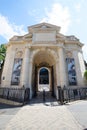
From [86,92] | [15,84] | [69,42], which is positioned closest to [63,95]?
[86,92]

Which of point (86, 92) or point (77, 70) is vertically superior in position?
point (77, 70)

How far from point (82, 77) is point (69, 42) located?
6.19 m

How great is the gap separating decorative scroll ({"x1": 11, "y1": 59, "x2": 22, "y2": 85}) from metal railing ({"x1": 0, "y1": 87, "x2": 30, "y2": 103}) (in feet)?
7.65

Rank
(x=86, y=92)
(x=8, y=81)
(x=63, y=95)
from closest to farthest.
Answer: (x=63, y=95), (x=86, y=92), (x=8, y=81)

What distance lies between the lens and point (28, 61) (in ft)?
54.7

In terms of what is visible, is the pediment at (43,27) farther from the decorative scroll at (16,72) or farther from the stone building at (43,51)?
the decorative scroll at (16,72)

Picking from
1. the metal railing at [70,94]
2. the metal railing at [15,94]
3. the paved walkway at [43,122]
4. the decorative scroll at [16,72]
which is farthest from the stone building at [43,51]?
the paved walkway at [43,122]

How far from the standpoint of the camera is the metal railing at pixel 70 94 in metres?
12.5

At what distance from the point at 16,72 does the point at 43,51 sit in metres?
5.54

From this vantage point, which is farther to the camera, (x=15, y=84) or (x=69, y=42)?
(x=69, y=42)

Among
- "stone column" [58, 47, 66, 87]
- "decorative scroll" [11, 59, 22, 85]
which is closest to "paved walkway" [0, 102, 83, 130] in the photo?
"stone column" [58, 47, 66, 87]

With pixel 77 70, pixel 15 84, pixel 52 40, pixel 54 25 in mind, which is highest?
pixel 54 25

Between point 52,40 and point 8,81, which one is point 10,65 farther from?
point 52,40

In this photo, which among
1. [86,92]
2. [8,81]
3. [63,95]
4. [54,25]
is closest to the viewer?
[63,95]
